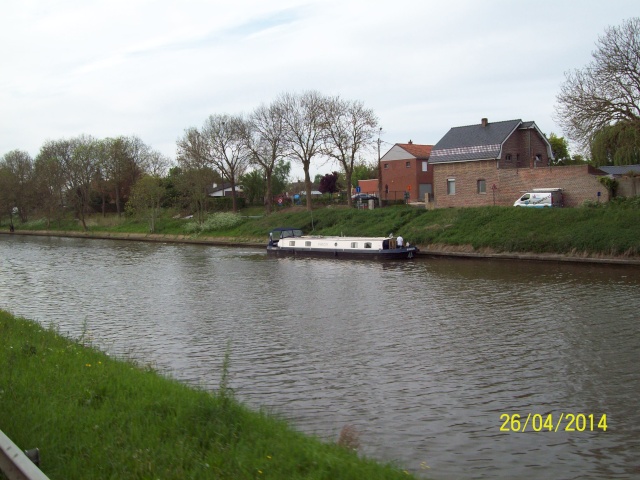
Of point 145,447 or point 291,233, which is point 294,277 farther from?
point 145,447

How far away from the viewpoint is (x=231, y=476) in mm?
6152

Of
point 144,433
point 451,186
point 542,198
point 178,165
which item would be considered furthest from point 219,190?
point 144,433

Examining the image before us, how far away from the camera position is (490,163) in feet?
164

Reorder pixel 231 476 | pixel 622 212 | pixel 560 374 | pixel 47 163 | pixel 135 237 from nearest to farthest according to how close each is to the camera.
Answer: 1. pixel 231 476
2. pixel 560 374
3. pixel 622 212
4. pixel 135 237
5. pixel 47 163

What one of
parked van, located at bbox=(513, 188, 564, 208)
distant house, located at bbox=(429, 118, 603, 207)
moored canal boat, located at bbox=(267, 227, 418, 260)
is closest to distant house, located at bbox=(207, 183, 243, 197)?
distant house, located at bbox=(429, 118, 603, 207)

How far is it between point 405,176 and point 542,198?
28.5 metres

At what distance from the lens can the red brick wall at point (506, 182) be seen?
142ft

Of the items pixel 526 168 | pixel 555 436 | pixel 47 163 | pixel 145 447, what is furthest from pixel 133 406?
pixel 47 163

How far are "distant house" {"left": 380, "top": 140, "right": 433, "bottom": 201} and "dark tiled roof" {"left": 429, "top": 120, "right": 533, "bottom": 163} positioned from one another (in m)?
15.0

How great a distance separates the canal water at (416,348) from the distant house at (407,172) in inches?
1500

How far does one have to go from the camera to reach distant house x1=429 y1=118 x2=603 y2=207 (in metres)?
48.0

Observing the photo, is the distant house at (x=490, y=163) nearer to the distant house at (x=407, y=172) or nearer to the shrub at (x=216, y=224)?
the distant house at (x=407, y=172)

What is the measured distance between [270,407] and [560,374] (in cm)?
617
